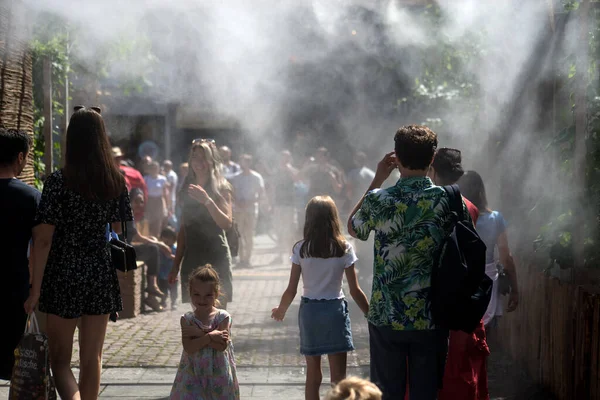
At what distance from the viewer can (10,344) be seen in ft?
15.8

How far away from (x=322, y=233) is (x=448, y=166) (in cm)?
84

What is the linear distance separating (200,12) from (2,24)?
5.15m

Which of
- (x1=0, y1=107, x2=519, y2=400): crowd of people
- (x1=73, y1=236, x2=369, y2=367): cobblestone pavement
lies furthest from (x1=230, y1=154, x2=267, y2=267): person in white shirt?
(x1=0, y1=107, x2=519, y2=400): crowd of people

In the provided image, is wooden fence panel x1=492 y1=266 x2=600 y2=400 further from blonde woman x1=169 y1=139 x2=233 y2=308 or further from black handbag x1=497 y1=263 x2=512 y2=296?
blonde woman x1=169 y1=139 x2=233 y2=308

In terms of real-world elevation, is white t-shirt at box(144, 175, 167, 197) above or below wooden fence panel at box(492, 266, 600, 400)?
above

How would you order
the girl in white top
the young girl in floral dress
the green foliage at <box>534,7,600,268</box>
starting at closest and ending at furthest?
the young girl in floral dress
the girl in white top
the green foliage at <box>534,7,600,268</box>

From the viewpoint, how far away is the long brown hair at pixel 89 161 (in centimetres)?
476

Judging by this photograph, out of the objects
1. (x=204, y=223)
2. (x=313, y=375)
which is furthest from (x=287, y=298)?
(x=204, y=223)

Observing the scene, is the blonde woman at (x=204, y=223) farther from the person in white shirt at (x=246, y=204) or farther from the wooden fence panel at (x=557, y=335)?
the person in white shirt at (x=246, y=204)

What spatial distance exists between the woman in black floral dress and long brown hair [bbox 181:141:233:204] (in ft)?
5.03

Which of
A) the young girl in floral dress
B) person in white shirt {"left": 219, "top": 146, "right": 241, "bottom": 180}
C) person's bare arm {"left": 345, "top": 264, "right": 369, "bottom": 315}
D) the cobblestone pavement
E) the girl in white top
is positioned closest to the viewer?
the young girl in floral dress

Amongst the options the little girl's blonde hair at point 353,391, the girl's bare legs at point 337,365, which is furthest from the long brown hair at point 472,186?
the little girl's blonde hair at point 353,391

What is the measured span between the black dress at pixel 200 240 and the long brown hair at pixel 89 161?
148 cm

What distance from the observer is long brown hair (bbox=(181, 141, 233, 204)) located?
6379mm
